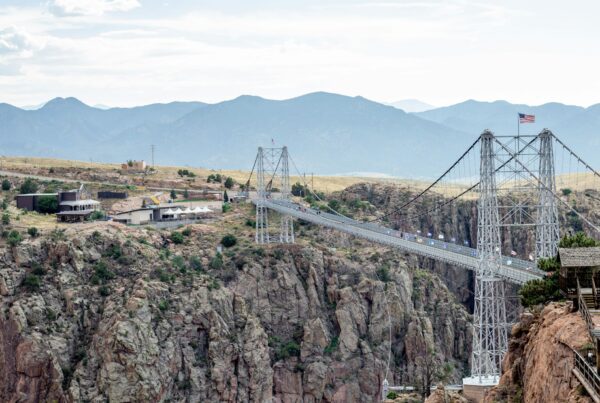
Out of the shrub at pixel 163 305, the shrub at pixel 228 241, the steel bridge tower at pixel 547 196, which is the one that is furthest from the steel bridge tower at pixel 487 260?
the shrub at pixel 228 241

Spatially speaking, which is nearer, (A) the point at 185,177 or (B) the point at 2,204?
(B) the point at 2,204

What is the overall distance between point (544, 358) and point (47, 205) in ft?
259

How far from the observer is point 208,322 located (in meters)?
87.1

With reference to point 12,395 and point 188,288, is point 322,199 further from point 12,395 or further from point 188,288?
point 12,395

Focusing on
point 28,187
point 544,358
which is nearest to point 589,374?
point 544,358

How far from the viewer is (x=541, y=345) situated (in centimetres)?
3238

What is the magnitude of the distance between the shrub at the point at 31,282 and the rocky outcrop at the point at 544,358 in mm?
49894

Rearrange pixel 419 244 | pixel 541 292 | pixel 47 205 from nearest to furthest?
pixel 541 292 → pixel 419 244 → pixel 47 205

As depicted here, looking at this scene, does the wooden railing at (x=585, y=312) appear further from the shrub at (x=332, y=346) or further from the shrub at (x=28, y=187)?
the shrub at (x=28, y=187)

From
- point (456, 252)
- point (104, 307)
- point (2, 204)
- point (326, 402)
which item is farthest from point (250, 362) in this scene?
point (2, 204)

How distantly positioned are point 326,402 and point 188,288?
14689mm

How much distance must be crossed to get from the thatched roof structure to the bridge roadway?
30151 millimetres

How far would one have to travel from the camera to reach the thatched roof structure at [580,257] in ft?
108

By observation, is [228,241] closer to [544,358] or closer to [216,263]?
[216,263]
